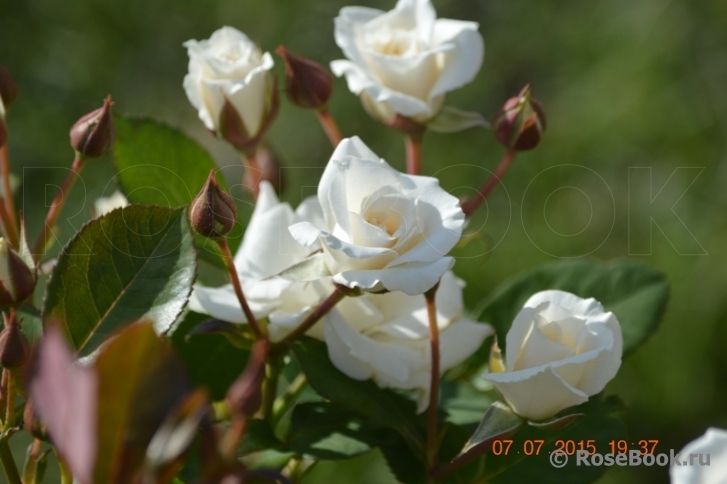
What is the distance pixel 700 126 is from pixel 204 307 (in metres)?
1.52

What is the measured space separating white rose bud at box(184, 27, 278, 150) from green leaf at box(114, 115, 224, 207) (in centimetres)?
2

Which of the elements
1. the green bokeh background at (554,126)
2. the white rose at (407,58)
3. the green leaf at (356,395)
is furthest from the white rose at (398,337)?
the green bokeh background at (554,126)

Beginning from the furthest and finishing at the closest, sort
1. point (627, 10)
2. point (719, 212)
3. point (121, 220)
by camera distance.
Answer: point (627, 10) < point (719, 212) < point (121, 220)

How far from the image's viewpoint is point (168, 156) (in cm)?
50

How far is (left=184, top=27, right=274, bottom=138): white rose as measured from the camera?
1.56 feet

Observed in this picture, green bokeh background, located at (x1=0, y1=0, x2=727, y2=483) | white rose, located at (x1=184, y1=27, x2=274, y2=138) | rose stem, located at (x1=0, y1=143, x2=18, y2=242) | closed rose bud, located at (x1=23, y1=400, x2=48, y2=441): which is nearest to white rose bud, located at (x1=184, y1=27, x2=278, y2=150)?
white rose, located at (x1=184, y1=27, x2=274, y2=138)

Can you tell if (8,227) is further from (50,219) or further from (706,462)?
(706,462)

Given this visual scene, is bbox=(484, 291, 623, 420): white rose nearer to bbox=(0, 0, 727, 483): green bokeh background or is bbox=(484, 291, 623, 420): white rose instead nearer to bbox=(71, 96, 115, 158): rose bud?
bbox=(71, 96, 115, 158): rose bud

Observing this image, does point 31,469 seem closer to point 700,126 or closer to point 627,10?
point 700,126

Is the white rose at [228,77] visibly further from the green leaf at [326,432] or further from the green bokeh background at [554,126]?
the green bokeh background at [554,126]

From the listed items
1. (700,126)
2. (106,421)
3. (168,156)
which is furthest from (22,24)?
(106,421)

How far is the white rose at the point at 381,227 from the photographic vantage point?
34cm

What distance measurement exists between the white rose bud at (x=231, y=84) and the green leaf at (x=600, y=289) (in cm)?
20

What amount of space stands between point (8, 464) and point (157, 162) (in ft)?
0.68
